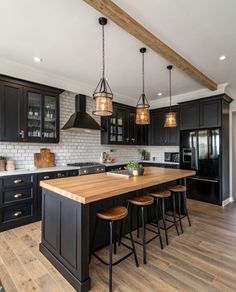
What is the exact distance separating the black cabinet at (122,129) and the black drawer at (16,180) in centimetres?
235

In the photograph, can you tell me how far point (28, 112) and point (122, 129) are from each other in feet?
8.99

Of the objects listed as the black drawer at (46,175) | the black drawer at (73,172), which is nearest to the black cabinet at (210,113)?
the black drawer at (73,172)

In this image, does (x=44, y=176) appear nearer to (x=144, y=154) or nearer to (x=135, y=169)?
(x=135, y=169)

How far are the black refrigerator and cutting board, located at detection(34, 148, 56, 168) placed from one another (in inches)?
134

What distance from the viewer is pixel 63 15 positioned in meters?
2.14

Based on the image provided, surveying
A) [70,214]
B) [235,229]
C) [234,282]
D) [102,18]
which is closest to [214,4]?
[102,18]

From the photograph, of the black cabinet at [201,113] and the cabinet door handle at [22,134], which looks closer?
the cabinet door handle at [22,134]

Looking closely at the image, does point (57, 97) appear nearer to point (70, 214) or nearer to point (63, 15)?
point (63, 15)

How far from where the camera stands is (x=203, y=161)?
14.9ft

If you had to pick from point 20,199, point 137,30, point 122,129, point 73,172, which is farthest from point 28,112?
point 122,129

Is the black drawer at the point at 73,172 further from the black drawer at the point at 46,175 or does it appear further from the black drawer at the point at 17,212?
the black drawer at the point at 17,212

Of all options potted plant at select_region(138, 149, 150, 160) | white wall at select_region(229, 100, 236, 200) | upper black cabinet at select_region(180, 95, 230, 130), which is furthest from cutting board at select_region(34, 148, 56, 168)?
white wall at select_region(229, 100, 236, 200)

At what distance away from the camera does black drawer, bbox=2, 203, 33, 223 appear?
9.98ft

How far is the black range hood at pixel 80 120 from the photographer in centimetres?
405
